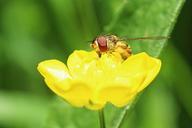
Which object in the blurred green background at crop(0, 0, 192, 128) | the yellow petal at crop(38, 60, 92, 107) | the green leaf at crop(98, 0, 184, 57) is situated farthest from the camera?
the blurred green background at crop(0, 0, 192, 128)

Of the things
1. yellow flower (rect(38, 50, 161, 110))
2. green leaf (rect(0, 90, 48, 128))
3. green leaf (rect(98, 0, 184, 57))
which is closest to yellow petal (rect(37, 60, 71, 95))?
yellow flower (rect(38, 50, 161, 110))

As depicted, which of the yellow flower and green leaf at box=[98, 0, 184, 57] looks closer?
the yellow flower

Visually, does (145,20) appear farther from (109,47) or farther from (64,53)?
(64,53)

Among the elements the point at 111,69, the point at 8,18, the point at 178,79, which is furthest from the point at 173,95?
the point at 111,69

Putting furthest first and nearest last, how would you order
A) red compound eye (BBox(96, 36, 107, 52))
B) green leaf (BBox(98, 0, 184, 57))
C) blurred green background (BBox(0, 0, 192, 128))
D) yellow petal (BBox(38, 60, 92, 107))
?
blurred green background (BBox(0, 0, 192, 128)) < green leaf (BBox(98, 0, 184, 57)) < red compound eye (BBox(96, 36, 107, 52)) < yellow petal (BBox(38, 60, 92, 107))

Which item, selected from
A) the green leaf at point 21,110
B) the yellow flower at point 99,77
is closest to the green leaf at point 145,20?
the yellow flower at point 99,77

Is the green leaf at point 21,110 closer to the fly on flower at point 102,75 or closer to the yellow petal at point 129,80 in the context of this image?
the fly on flower at point 102,75

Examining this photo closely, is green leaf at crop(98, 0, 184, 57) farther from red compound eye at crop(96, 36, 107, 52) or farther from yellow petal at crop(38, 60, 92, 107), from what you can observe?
yellow petal at crop(38, 60, 92, 107)
